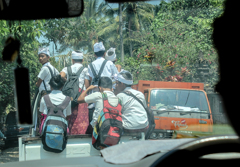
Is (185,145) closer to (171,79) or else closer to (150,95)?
(150,95)

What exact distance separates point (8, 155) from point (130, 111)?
6183 mm

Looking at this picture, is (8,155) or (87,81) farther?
(8,155)

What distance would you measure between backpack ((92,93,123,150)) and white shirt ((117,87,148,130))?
0.31m

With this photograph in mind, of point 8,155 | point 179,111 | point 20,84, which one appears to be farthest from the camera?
point 8,155

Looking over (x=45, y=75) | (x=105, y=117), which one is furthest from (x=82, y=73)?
(x=105, y=117)

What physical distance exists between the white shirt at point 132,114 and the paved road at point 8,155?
16.3 ft

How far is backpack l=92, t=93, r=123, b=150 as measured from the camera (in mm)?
3939

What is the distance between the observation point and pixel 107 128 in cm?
394

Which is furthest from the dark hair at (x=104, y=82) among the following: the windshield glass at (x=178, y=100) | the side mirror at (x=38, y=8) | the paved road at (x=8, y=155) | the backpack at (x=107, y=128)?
the paved road at (x=8, y=155)

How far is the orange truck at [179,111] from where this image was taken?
693cm

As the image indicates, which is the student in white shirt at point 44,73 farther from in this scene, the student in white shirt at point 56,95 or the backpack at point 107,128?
the backpack at point 107,128

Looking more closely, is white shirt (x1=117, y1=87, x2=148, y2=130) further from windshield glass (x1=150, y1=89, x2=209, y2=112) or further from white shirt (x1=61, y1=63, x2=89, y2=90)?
windshield glass (x1=150, y1=89, x2=209, y2=112)

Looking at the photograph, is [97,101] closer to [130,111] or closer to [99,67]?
[130,111]

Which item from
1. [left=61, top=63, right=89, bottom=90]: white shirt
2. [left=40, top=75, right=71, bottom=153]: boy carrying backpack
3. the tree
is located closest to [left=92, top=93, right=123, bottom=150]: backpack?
[left=40, top=75, right=71, bottom=153]: boy carrying backpack
